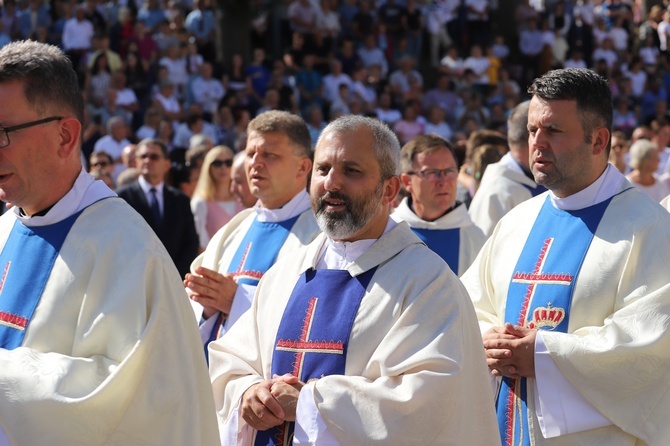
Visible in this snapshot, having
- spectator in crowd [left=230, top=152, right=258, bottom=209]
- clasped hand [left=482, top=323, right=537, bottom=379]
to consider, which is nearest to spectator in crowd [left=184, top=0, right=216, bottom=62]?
spectator in crowd [left=230, top=152, right=258, bottom=209]

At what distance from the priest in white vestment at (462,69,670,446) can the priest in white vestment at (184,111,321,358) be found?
1.29 m

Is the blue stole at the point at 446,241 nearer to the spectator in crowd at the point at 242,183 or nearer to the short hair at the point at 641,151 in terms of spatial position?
the spectator in crowd at the point at 242,183

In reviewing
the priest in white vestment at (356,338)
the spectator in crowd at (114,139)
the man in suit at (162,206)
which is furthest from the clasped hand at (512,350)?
the spectator in crowd at (114,139)

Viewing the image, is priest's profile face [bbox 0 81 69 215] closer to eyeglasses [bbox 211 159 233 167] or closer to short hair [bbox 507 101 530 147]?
short hair [bbox 507 101 530 147]

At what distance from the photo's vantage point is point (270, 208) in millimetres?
5875

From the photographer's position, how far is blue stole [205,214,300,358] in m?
5.63

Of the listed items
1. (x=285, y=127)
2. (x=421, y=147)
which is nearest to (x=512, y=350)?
(x=285, y=127)

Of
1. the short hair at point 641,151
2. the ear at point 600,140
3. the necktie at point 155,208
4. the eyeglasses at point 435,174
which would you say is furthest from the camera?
the short hair at point 641,151

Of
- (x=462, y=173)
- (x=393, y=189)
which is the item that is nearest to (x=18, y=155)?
(x=393, y=189)

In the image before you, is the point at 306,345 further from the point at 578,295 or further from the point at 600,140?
the point at 600,140

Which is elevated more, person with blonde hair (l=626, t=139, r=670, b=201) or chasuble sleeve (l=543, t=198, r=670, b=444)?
person with blonde hair (l=626, t=139, r=670, b=201)

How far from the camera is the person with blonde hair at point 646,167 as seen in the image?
10.0 meters

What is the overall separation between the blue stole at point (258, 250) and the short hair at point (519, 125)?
2.11m

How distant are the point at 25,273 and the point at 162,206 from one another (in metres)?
5.36
